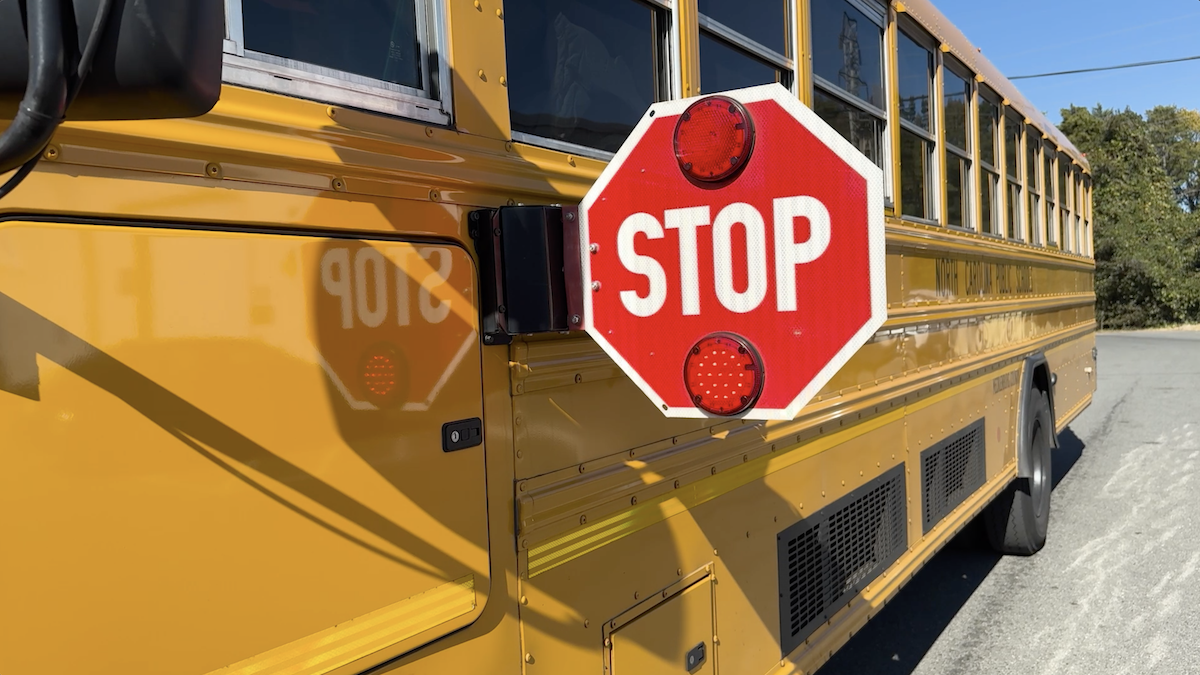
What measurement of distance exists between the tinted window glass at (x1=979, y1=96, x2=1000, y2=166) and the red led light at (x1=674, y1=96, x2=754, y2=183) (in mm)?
3029

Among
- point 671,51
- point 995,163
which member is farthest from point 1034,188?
point 671,51

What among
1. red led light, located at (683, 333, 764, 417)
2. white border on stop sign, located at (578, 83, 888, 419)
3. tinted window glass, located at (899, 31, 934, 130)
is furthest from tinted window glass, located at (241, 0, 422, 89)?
tinted window glass, located at (899, 31, 934, 130)

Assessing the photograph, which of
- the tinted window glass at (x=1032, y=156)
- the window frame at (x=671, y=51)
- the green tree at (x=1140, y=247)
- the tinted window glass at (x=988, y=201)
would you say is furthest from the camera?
the green tree at (x=1140, y=247)

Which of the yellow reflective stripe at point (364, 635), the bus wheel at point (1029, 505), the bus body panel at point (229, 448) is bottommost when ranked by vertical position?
the bus wheel at point (1029, 505)

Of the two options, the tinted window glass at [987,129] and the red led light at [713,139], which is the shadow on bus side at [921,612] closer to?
the tinted window glass at [987,129]

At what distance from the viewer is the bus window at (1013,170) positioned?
4.45 meters

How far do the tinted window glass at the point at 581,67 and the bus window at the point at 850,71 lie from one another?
0.78 metres

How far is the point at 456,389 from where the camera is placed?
1272 millimetres

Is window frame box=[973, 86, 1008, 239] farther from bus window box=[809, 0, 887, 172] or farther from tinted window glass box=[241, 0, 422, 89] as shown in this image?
tinted window glass box=[241, 0, 422, 89]

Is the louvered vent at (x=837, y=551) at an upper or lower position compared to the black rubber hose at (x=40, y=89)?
lower

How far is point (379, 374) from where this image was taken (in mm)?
1158

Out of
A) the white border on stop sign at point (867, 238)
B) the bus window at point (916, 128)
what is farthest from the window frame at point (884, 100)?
the white border on stop sign at point (867, 238)

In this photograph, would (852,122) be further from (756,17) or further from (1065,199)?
(1065,199)

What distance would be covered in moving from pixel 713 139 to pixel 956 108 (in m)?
2.76
